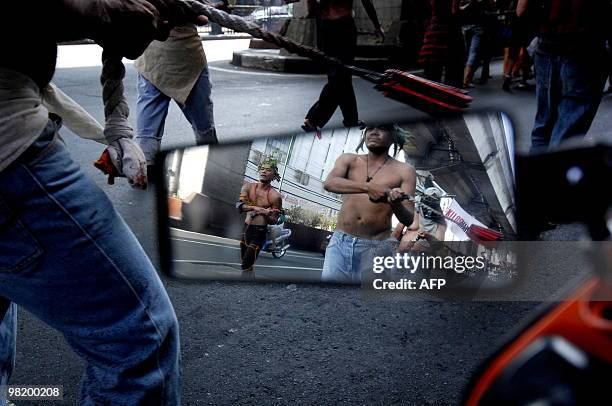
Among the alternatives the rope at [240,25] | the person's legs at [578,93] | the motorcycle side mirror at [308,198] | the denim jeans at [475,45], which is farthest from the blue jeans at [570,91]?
the denim jeans at [475,45]

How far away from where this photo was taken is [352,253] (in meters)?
1.32

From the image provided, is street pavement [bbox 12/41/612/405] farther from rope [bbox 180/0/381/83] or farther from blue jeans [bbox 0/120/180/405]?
blue jeans [bbox 0/120/180/405]

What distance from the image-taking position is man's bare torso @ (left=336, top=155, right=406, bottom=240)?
1253mm

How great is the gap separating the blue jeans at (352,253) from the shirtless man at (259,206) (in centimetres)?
13

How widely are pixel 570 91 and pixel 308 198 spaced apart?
316cm

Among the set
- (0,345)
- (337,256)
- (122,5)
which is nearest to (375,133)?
(337,256)

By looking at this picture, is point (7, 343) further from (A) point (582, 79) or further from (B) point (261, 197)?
(A) point (582, 79)

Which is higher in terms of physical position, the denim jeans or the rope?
the rope

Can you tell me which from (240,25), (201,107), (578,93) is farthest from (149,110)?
(240,25)

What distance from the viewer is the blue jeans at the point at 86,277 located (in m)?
1.28

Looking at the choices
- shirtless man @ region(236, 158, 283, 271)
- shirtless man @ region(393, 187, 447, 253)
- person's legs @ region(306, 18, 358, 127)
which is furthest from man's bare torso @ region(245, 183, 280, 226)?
person's legs @ region(306, 18, 358, 127)

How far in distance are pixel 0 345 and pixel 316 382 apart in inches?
44.1

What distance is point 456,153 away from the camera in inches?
50.1

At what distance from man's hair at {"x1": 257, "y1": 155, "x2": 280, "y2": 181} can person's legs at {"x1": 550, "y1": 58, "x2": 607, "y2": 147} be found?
3.01m
